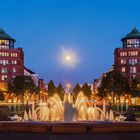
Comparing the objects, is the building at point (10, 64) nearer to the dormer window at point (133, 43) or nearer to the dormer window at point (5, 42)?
the dormer window at point (5, 42)

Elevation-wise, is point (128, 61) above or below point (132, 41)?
below

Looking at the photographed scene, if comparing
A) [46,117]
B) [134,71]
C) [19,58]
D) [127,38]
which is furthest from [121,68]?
[46,117]

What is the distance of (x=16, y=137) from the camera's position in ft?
71.4

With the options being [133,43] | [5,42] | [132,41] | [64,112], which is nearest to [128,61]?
[133,43]

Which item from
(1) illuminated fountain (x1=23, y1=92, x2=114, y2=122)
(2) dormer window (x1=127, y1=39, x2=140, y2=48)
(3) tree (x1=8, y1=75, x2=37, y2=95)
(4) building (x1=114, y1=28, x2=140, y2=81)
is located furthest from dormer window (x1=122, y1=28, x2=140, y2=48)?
(1) illuminated fountain (x1=23, y1=92, x2=114, y2=122)

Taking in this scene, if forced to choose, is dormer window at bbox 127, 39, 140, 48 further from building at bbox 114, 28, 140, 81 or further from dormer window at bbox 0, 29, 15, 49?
dormer window at bbox 0, 29, 15, 49

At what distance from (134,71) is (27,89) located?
48.4m

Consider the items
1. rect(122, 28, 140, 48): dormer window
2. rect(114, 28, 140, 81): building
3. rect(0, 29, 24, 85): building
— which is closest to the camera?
rect(114, 28, 140, 81): building

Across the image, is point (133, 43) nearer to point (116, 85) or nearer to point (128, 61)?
point (128, 61)

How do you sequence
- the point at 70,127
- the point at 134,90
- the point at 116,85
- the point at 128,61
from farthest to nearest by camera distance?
1. the point at 128,61
2. the point at 134,90
3. the point at 116,85
4. the point at 70,127

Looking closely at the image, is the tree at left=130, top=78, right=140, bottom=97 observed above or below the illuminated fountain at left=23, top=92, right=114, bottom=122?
above

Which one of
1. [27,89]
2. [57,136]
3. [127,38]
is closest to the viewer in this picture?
[57,136]

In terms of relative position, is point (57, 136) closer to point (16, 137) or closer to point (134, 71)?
point (16, 137)

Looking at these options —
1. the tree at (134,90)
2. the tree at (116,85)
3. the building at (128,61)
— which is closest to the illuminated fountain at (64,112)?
the tree at (116,85)
